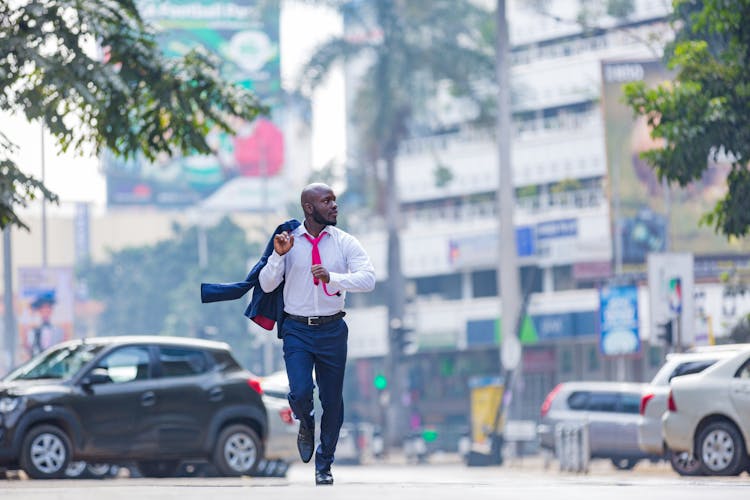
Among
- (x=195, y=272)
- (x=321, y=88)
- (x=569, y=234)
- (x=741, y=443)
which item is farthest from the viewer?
(x=195, y=272)

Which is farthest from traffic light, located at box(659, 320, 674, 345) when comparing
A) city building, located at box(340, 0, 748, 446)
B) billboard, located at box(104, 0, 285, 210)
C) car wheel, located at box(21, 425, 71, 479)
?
billboard, located at box(104, 0, 285, 210)

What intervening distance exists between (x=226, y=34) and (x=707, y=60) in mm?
85639

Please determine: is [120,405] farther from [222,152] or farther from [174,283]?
[222,152]

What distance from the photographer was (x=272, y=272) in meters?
12.5

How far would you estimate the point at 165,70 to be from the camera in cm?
2084

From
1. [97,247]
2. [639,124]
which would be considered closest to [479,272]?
[639,124]

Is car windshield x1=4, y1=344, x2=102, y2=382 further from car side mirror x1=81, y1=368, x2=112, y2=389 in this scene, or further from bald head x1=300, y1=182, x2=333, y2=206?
bald head x1=300, y1=182, x2=333, y2=206

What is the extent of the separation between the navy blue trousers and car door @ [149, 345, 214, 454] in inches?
318

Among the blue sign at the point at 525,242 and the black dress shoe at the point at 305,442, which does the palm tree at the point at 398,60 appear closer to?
the blue sign at the point at 525,242

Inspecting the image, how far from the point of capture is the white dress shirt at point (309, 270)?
1258cm

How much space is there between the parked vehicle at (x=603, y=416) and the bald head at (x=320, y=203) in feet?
73.8

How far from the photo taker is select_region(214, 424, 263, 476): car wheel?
21188 mm

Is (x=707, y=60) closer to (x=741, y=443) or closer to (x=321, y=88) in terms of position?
(x=741, y=443)

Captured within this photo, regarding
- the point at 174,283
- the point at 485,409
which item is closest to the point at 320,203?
the point at 485,409
